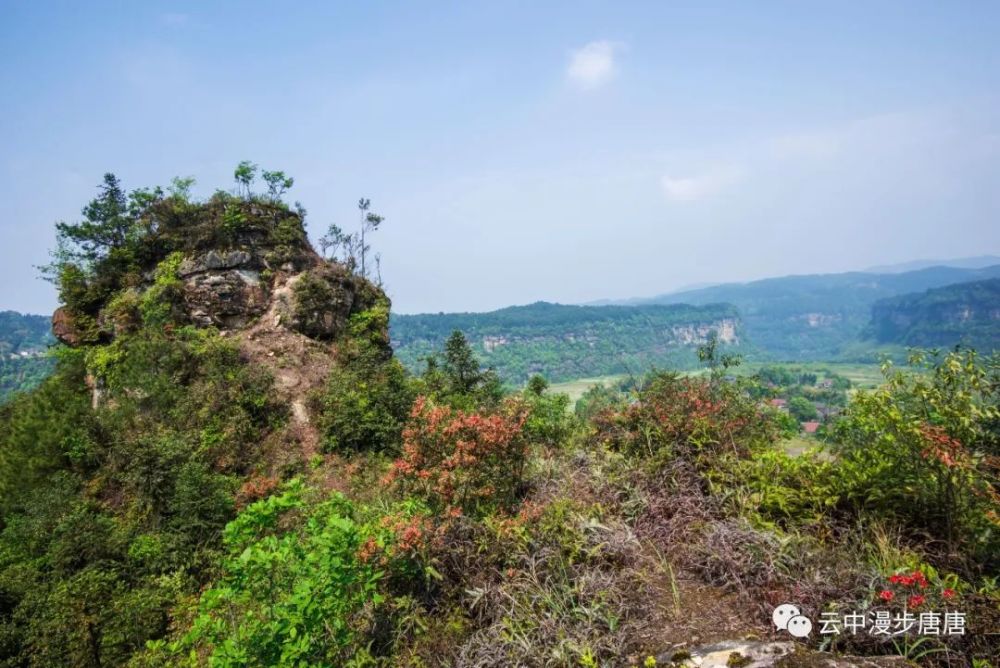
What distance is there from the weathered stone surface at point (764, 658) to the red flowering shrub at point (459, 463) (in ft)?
8.81

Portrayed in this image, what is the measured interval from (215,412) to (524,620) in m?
12.6

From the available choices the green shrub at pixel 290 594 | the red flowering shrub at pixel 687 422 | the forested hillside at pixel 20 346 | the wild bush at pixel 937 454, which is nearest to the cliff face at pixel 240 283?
the red flowering shrub at pixel 687 422

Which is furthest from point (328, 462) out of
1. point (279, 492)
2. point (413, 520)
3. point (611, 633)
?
point (611, 633)

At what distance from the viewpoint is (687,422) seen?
6.75 meters

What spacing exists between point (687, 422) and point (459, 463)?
3.27 meters

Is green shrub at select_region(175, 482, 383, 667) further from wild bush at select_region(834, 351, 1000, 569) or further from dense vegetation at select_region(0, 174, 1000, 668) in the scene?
wild bush at select_region(834, 351, 1000, 569)

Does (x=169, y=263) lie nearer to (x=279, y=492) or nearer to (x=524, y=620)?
(x=279, y=492)

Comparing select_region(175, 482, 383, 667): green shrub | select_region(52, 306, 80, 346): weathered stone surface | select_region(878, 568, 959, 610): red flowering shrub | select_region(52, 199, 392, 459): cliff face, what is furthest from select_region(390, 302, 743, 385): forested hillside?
select_region(878, 568, 959, 610): red flowering shrub

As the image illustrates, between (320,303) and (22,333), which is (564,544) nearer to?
(320,303)

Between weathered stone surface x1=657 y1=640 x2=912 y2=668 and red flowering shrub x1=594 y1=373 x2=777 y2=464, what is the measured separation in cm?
289

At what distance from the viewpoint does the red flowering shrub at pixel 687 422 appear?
6586 mm

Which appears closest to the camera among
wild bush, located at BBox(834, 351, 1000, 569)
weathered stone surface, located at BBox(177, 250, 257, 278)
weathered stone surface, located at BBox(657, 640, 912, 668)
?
weathered stone surface, located at BBox(657, 640, 912, 668)

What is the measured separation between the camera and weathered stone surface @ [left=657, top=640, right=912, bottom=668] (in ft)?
11.2

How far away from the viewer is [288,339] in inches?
661
